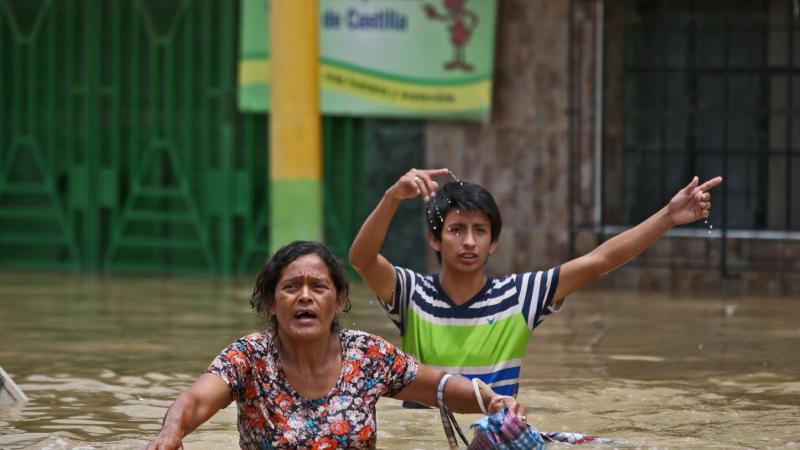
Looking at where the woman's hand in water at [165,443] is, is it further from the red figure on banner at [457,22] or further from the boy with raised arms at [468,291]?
the red figure on banner at [457,22]

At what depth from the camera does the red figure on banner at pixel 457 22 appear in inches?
513

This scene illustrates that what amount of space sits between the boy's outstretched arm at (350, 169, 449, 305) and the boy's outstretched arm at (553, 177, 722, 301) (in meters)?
0.60

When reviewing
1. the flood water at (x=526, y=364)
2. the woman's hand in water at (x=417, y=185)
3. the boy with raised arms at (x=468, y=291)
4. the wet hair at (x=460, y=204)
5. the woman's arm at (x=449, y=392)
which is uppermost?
the woman's hand in water at (x=417, y=185)

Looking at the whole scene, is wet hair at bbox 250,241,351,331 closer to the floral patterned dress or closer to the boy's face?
the floral patterned dress

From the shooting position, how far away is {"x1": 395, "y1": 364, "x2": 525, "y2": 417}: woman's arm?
488 centimetres

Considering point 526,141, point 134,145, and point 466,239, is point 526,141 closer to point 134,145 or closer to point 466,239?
point 134,145

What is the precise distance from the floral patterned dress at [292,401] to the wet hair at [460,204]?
106 centimetres

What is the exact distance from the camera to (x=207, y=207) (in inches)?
549

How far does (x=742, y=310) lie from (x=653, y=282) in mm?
1511

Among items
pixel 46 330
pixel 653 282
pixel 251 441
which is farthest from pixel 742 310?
pixel 251 441

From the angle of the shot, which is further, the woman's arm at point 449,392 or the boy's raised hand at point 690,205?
the boy's raised hand at point 690,205

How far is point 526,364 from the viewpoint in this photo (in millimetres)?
8820

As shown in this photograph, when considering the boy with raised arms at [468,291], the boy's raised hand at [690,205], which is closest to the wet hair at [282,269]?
the boy with raised arms at [468,291]

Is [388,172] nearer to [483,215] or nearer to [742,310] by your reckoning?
[742,310]
